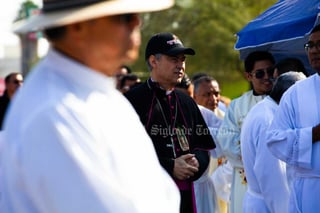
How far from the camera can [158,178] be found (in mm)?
2646

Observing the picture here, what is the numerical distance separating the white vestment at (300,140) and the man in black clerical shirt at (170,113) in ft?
2.35

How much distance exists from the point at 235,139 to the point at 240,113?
270 millimetres

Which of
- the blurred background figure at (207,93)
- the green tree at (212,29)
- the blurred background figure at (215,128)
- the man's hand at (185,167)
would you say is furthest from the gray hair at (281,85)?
the green tree at (212,29)

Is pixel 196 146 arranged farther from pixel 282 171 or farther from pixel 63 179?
pixel 63 179

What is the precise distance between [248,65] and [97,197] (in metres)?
5.56

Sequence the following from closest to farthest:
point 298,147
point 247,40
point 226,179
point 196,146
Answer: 1. point 298,147
2. point 196,146
3. point 247,40
4. point 226,179

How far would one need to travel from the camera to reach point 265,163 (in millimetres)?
6629

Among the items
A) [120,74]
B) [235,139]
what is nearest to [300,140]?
[235,139]

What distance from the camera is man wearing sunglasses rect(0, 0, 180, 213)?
7.79ft

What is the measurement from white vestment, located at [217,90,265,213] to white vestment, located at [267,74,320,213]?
1938mm

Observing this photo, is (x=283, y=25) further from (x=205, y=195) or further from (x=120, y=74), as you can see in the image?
(x=120, y=74)

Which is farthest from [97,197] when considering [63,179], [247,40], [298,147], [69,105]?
[247,40]

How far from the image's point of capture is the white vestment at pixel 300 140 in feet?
18.6

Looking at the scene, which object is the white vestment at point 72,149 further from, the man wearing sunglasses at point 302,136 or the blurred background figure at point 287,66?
the blurred background figure at point 287,66
